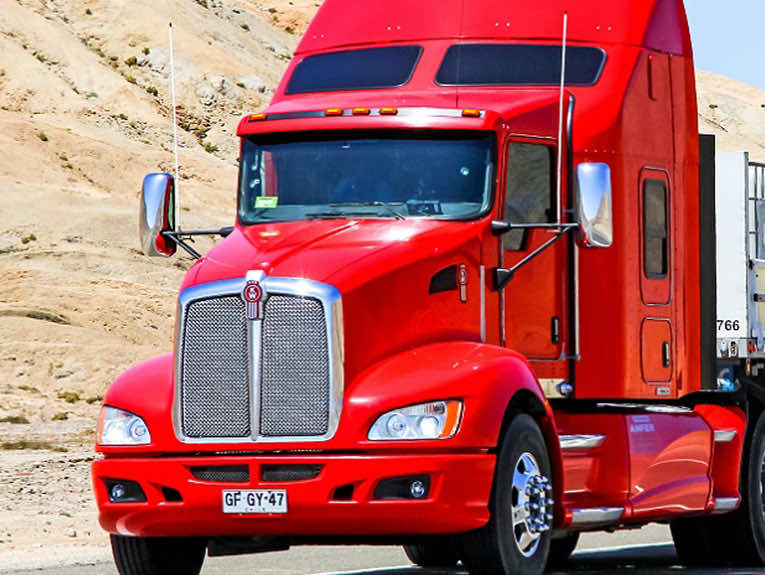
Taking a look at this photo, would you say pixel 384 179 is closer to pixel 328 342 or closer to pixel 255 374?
pixel 328 342

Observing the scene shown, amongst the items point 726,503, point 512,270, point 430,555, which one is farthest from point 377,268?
point 726,503

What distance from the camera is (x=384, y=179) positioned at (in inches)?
488

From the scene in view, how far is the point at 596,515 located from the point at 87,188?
69438mm

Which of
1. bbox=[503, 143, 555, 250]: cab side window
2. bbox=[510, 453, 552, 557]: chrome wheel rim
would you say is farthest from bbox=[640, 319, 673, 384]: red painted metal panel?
bbox=[510, 453, 552, 557]: chrome wheel rim

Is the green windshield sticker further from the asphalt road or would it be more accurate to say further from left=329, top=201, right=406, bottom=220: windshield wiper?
the asphalt road

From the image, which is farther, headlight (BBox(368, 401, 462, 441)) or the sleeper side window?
the sleeper side window

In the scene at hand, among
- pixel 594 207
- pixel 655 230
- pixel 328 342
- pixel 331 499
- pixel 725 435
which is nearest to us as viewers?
pixel 331 499

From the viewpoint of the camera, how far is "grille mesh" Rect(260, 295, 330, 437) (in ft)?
36.5

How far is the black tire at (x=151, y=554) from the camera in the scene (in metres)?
12.1

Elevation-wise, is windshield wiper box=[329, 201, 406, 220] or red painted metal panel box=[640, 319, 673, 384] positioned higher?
windshield wiper box=[329, 201, 406, 220]

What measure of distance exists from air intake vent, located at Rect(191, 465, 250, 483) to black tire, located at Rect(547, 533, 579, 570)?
461 cm

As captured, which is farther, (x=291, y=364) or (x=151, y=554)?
(x=151, y=554)

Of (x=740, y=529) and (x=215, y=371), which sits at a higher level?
(x=215, y=371)

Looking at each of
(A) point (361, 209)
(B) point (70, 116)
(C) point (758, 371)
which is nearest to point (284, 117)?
(A) point (361, 209)
